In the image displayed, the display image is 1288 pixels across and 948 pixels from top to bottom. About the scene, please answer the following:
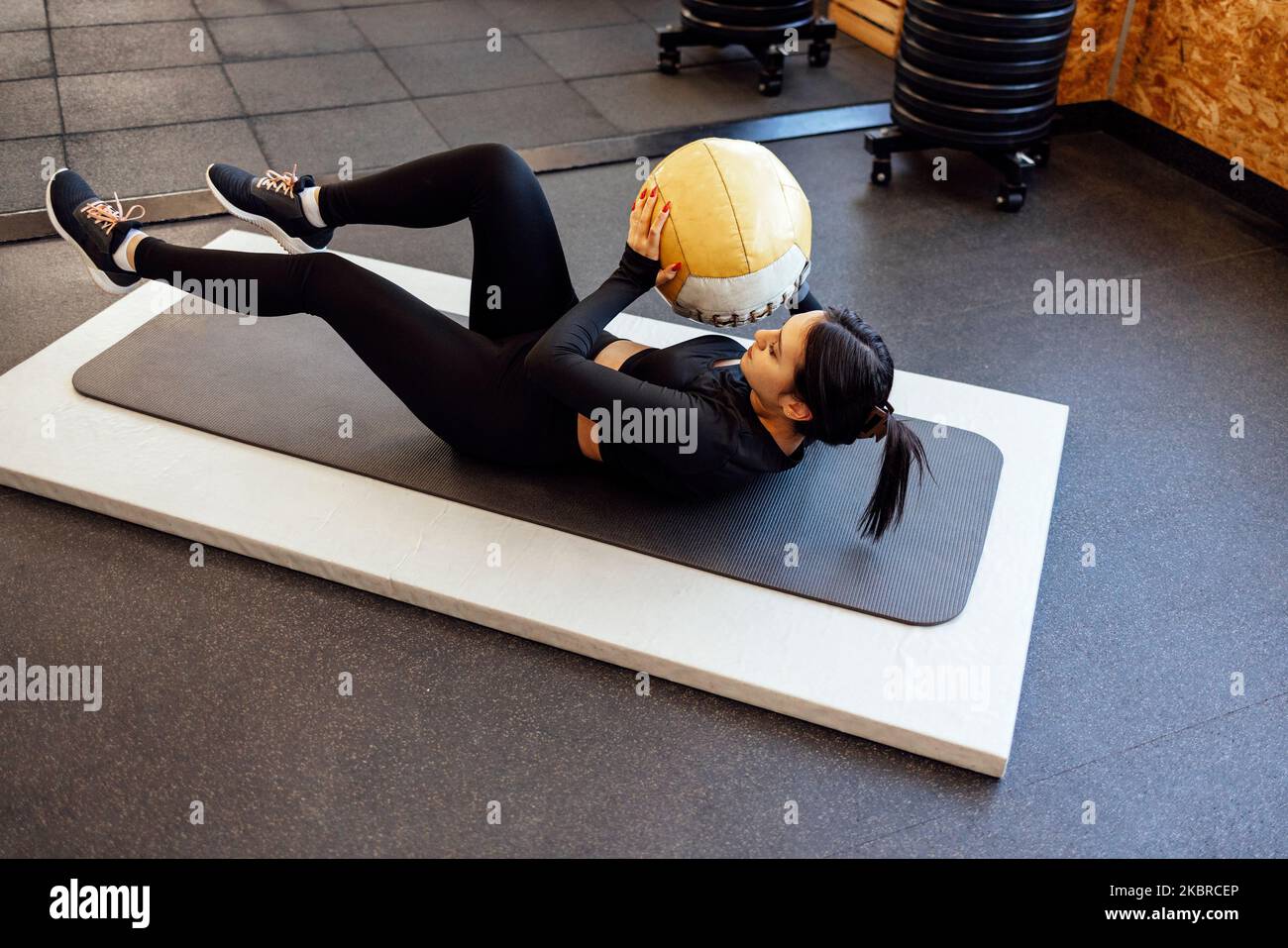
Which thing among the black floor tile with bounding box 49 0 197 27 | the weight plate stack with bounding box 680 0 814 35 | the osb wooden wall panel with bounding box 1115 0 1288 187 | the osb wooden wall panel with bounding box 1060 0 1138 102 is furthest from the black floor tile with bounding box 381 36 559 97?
the osb wooden wall panel with bounding box 1115 0 1288 187

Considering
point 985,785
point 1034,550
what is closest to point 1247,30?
point 1034,550

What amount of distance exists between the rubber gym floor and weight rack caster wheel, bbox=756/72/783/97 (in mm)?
2179

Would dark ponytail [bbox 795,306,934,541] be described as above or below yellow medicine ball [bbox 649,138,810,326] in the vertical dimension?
below

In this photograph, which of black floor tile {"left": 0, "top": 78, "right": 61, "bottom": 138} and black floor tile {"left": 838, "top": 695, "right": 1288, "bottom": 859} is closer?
black floor tile {"left": 838, "top": 695, "right": 1288, "bottom": 859}

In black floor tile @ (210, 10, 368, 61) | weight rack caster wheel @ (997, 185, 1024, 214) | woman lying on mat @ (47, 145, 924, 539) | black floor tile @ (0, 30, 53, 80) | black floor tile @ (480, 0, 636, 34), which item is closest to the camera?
woman lying on mat @ (47, 145, 924, 539)

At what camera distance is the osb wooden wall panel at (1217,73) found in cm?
348

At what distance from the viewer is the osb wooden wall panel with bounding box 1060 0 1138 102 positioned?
3.97 meters

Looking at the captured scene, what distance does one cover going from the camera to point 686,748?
6.51 ft

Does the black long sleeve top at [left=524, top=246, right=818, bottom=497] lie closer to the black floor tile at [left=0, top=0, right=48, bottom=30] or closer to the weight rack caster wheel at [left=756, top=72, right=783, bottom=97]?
the weight rack caster wheel at [left=756, top=72, right=783, bottom=97]

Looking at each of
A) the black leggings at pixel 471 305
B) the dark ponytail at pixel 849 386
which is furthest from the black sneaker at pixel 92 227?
the dark ponytail at pixel 849 386

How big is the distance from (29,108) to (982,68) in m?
3.53

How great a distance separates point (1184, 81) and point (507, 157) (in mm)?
2846

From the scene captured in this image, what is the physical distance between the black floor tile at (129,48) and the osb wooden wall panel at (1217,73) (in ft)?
12.4

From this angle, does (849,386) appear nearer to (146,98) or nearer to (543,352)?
(543,352)
